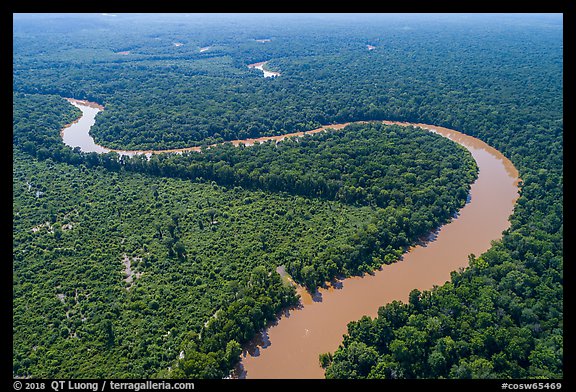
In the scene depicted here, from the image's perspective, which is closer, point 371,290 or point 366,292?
point 366,292

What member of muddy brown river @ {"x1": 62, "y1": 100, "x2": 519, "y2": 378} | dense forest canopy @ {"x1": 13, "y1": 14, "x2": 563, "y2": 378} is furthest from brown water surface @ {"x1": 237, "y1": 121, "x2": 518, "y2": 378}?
dense forest canopy @ {"x1": 13, "y1": 14, "x2": 563, "y2": 378}

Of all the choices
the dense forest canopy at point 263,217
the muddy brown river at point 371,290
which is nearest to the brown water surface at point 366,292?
the muddy brown river at point 371,290

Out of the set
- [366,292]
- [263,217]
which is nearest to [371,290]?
[366,292]

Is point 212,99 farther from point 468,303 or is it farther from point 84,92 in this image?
point 468,303

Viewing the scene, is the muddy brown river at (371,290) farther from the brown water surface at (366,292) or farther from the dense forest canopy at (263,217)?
the dense forest canopy at (263,217)

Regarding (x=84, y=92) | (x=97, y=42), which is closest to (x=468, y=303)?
(x=84, y=92)

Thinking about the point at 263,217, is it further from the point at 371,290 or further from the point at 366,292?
the point at 371,290
